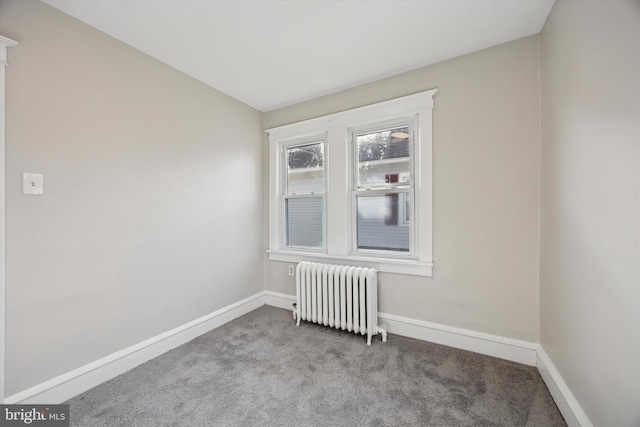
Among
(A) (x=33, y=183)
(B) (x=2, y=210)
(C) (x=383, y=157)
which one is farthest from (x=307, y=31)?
(B) (x=2, y=210)

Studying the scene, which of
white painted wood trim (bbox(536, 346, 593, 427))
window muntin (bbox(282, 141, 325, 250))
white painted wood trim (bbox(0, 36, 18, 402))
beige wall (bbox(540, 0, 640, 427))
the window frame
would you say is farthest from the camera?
window muntin (bbox(282, 141, 325, 250))

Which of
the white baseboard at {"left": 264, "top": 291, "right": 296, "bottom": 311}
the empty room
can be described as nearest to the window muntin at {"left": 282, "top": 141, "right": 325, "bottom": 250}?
the empty room

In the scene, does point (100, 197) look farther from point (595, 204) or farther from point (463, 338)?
point (463, 338)

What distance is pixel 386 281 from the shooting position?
8.53 feet

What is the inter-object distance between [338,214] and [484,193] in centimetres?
141

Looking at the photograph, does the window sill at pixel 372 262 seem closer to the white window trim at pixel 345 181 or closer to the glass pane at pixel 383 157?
the white window trim at pixel 345 181

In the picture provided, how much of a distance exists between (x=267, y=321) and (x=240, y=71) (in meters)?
2.68

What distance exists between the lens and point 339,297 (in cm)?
257

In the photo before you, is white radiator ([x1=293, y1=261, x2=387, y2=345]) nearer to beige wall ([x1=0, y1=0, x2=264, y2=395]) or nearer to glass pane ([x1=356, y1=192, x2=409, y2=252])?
glass pane ([x1=356, y1=192, x2=409, y2=252])

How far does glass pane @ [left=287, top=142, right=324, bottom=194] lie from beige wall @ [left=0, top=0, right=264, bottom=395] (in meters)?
0.88

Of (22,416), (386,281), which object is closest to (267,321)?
(386,281)

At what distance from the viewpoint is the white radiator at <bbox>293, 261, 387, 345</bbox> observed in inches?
96.0

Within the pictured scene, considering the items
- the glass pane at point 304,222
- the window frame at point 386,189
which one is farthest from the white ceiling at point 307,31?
the glass pane at point 304,222

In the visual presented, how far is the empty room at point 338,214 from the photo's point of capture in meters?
1.38
